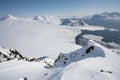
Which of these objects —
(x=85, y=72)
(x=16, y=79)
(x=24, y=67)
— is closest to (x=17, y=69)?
(x=24, y=67)

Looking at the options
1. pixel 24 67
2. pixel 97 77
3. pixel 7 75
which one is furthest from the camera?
pixel 24 67

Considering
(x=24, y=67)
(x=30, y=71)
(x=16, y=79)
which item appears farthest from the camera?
(x=24, y=67)

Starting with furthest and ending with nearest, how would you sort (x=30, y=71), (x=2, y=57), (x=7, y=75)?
1. (x=2, y=57)
2. (x=30, y=71)
3. (x=7, y=75)

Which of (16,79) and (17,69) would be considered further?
(17,69)

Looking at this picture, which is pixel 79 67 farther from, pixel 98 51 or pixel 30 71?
pixel 98 51

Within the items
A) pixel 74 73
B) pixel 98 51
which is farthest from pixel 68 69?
pixel 98 51

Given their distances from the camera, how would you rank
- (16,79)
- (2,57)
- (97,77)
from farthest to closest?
(2,57) → (16,79) → (97,77)

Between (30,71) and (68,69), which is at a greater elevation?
(68,69)

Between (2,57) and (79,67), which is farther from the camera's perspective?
(2,57)

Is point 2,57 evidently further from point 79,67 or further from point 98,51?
point 79,67
